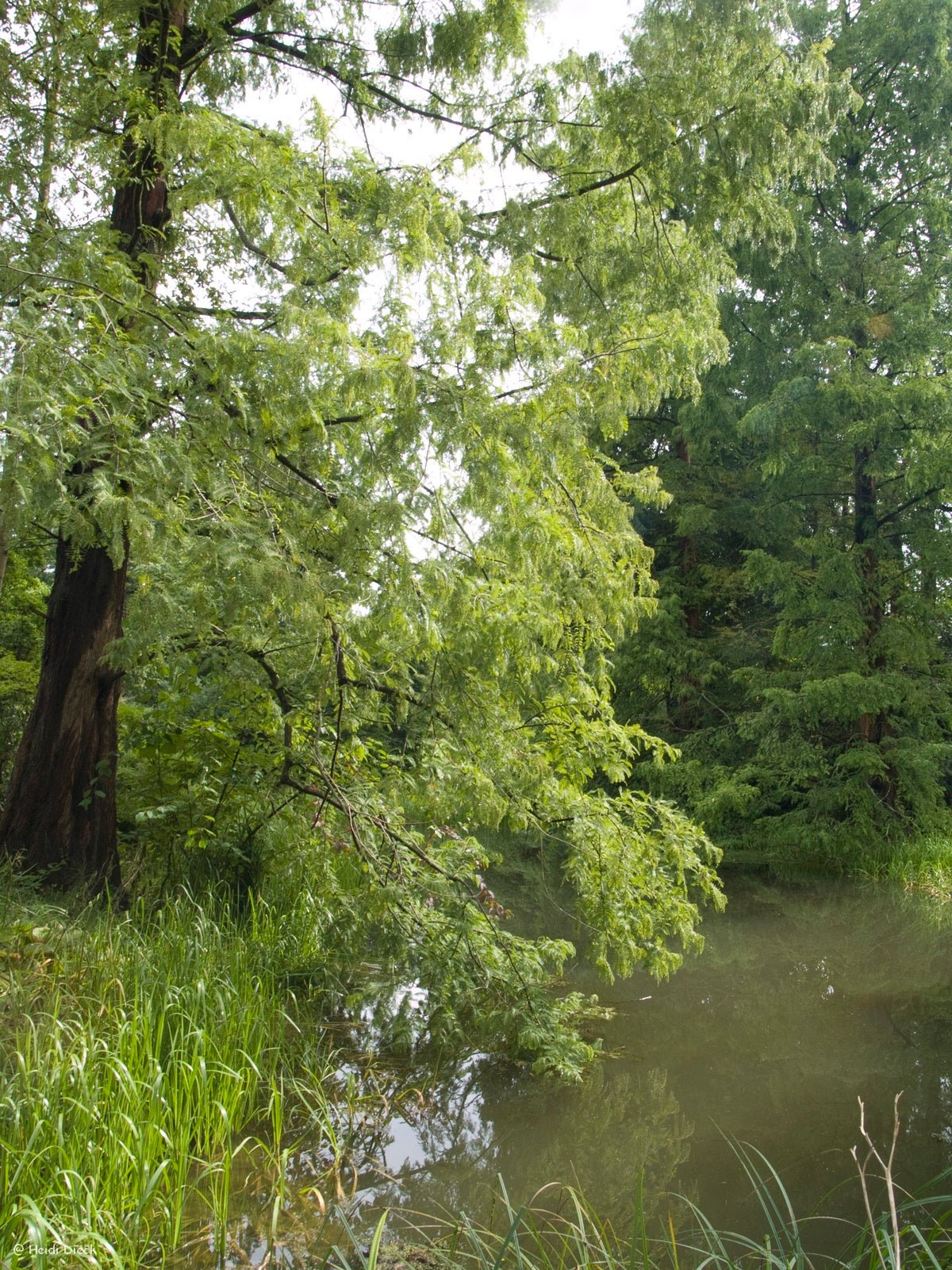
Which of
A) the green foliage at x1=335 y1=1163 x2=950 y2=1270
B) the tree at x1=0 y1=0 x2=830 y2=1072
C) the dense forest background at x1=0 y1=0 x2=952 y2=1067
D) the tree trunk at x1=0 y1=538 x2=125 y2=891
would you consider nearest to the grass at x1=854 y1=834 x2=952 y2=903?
the dense forest background at x1=0 y1=0 x2=952 y2=1067

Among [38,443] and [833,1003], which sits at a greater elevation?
[38,443]

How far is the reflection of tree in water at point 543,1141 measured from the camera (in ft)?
11.4

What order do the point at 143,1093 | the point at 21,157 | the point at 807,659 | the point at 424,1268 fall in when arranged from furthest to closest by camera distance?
the point at 807,659
the point at 21,157
the point at 143,1093
the point at 424,1268

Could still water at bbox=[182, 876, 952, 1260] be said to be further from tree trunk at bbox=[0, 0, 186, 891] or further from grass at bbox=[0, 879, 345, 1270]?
tree trunk at bbox=[0, 0, 186, 891]

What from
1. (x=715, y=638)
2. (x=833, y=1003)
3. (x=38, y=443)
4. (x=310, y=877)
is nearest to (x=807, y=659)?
(x=715, y=638)

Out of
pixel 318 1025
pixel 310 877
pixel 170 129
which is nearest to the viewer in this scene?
pixel 170 129

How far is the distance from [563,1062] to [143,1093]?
1.95 m

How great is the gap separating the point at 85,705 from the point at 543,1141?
339 cm

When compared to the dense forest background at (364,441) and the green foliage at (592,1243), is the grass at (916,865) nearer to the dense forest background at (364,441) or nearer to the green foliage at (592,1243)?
the dense forest background at (364,441)

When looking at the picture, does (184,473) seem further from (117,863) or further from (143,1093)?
(117,863)

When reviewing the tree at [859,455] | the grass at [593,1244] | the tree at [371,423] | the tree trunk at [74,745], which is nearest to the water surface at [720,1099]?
the grass at [593,1244]

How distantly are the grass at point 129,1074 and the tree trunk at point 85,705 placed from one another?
61 cm

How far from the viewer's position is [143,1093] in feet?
10.3

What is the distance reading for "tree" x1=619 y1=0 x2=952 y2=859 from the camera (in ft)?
34.9
